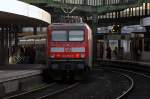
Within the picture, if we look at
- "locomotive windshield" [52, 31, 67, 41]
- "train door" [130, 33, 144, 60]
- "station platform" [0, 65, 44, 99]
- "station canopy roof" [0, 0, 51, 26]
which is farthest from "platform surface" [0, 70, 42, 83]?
"train door" [130, 33, 144, 60]

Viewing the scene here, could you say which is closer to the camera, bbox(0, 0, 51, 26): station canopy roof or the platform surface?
the platform surface

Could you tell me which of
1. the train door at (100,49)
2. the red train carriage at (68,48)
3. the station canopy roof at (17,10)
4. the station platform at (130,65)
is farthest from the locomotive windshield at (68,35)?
the train door at (100,49)

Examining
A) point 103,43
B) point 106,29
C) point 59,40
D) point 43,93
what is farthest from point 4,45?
point 106,29

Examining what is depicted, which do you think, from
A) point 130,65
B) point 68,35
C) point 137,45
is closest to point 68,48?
point 68,35

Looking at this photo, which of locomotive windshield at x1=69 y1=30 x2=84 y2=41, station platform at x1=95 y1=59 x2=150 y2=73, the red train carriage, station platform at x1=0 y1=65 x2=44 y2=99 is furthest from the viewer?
station platform at x1=95 y1=59 x2=150 y2=73

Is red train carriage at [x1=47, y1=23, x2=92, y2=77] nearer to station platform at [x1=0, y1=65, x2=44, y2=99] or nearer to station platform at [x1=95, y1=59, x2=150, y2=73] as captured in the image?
station platform at [x1=0, y1=65, x2=44, y2=99]

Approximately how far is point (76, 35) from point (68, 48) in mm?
874

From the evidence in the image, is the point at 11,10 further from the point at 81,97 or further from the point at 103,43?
the point at 103,43

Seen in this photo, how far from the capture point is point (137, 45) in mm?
53125

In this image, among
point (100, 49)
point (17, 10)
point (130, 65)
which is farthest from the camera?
point (100, 49)

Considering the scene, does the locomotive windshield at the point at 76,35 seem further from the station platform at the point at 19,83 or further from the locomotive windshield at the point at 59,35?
the station platform at the point at 19,83

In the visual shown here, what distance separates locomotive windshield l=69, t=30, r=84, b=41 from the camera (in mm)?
26609

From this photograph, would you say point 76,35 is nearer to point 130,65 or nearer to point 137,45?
point 130,65

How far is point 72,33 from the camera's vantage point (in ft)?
88.3
